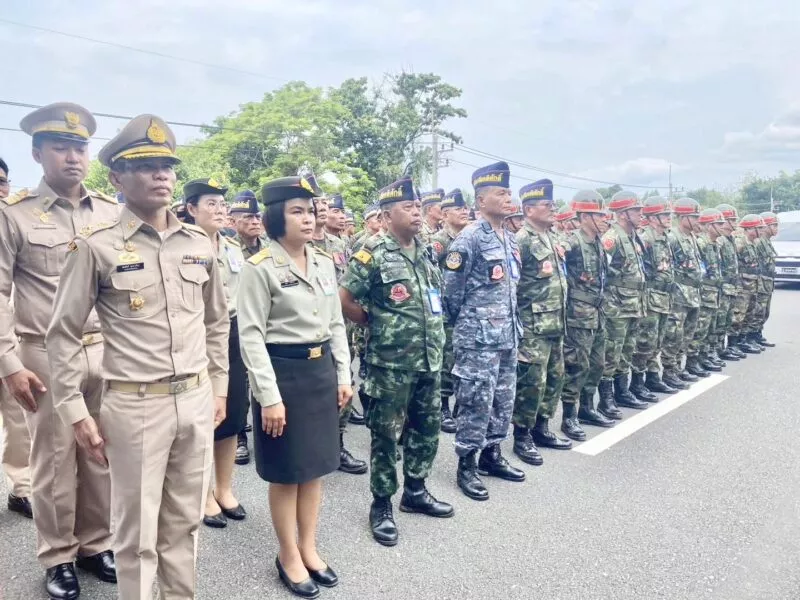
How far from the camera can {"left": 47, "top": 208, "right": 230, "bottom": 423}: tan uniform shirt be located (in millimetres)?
1999

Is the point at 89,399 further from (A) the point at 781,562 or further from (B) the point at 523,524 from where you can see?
(A) the point at 781,562

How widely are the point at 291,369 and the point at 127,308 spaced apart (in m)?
0.75

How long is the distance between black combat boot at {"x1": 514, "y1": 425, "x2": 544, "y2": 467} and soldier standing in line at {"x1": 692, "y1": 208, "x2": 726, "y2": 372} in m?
3.52

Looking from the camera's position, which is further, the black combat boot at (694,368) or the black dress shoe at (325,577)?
the black combat boot at (694,368)

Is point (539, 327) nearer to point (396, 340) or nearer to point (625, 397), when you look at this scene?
point (396, 340)

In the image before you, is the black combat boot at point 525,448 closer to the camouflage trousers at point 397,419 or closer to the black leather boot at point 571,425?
the black leather boot at point 571,425

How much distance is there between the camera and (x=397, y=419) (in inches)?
124

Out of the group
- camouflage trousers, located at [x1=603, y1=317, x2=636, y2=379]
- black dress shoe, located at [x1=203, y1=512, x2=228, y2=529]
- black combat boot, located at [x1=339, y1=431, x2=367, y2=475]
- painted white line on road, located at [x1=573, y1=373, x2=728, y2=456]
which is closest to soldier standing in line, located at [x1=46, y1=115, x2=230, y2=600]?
black dress shoe, located at [x1=203, y1=512, x2=228, y2=529]

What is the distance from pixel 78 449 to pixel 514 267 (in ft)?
8.94

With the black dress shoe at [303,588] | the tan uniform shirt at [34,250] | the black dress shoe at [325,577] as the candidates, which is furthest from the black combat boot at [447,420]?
the tan uniform shirt at [34,250]

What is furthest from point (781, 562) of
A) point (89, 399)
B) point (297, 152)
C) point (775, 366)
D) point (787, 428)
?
point (297, 152)

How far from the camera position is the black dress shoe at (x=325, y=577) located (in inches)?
104

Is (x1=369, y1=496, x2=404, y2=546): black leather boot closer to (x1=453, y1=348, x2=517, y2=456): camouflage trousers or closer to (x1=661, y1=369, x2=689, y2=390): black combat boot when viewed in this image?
(x1=453, y1=348, x2=517, y2=456): camouflage trousers

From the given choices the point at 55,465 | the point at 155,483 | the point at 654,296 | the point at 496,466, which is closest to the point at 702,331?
the point at 654,296
